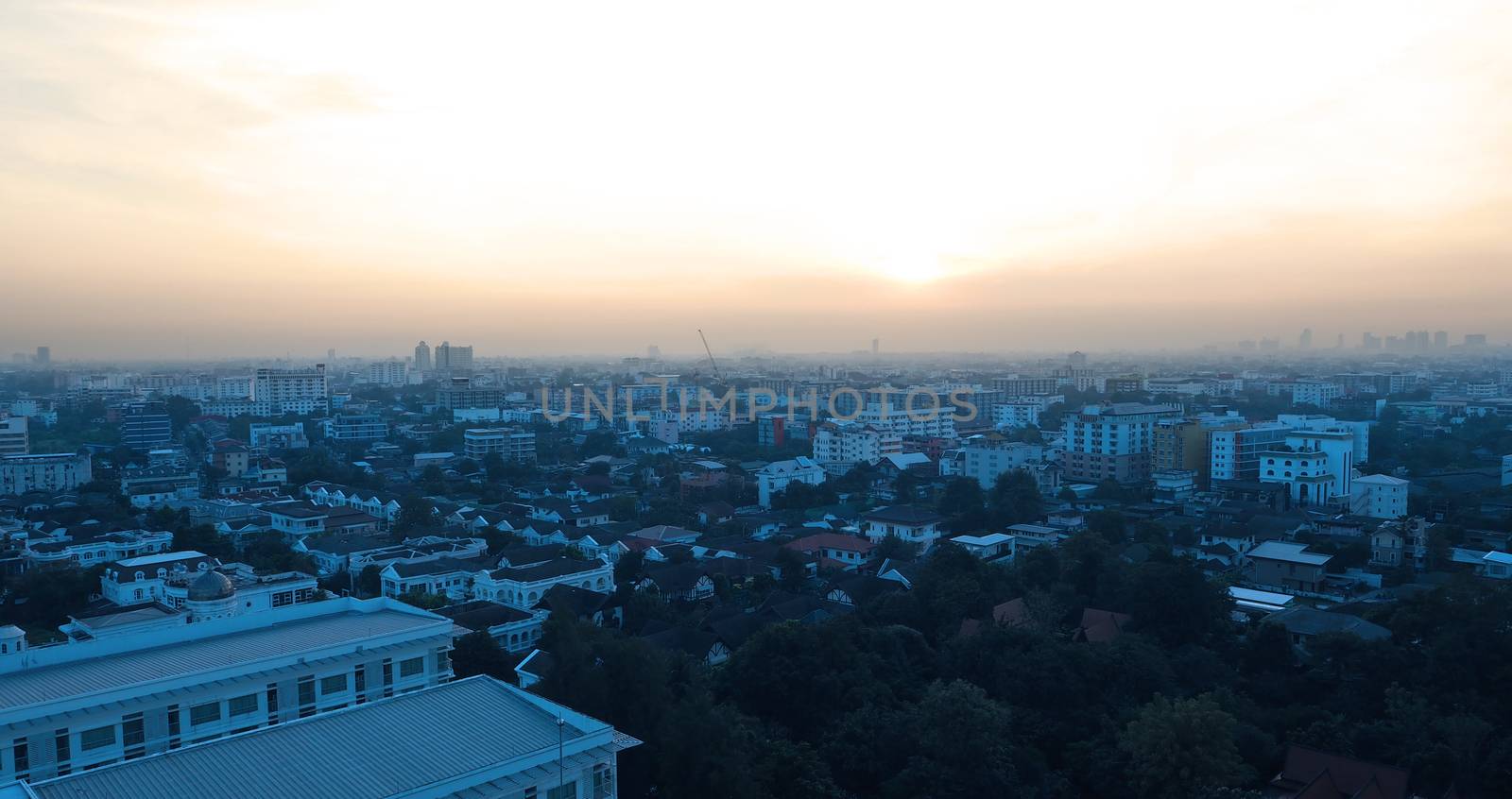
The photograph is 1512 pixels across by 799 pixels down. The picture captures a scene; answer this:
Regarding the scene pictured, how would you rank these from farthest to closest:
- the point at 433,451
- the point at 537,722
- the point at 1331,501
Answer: the point at 433,451 → the point at 1331,501 → the point at 537,722

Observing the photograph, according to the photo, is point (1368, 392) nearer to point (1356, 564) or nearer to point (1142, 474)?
point (1142, 474)

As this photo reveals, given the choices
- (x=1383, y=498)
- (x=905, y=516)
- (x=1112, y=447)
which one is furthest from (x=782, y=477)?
(x=1383, y=498)

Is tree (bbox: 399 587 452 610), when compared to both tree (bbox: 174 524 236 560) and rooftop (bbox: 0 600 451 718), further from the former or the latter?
tree (bbox: 174 524 236 560)

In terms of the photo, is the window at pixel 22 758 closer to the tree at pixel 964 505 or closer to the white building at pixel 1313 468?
the tree at pixel 964 505

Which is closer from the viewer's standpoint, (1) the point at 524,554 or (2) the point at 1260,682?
(2) the point at 1260,682

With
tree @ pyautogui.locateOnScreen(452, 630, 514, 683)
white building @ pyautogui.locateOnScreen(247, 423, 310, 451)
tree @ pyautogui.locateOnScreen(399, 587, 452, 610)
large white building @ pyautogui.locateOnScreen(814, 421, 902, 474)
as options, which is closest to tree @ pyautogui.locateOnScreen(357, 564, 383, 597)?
tree @ pyautogui.locateOnScreen(399, 587, 452, 610)

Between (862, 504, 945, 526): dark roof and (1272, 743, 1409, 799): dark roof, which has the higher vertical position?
(862, 504, 945, 526): dark roof

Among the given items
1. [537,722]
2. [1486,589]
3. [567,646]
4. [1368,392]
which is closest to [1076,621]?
[1486,589]

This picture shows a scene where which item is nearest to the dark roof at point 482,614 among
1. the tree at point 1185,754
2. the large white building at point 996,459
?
the tree at point 1185,754

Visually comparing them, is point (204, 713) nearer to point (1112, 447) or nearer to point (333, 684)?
point (333, 684)
